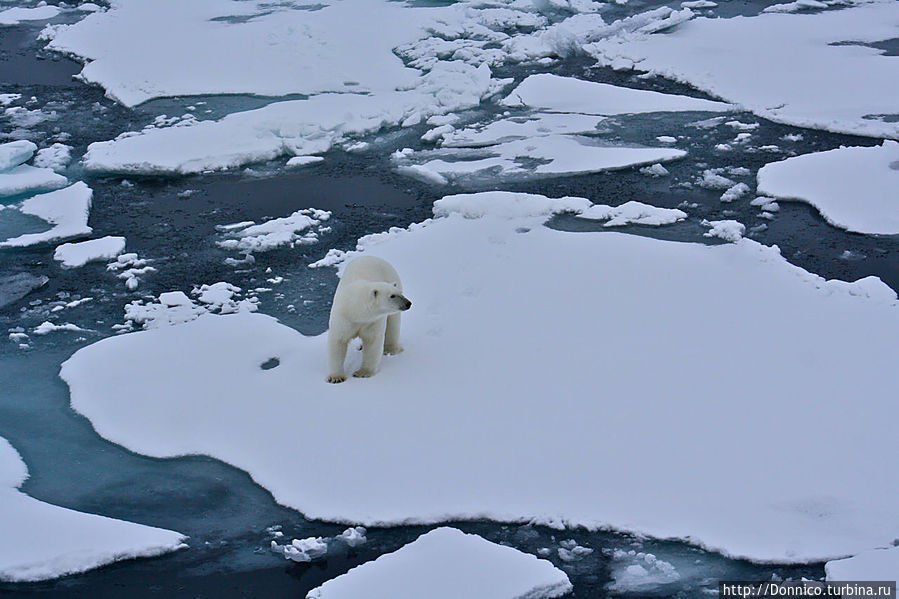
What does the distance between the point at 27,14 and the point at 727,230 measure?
46.9 feet

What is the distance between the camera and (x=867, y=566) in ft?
13.8

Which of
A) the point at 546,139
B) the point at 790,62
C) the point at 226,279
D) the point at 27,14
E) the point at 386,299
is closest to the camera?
the point at 386,299

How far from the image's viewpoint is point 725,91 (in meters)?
11.7

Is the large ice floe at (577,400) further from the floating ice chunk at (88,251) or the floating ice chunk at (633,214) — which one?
the floating ice chunk at (88,251)

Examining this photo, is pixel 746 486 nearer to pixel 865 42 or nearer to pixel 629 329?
pixel 629 329

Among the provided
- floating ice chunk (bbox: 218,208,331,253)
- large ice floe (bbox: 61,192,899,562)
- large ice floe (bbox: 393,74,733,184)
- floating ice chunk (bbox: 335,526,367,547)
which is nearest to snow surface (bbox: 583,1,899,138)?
large ice floe (bbox: 393,74,733,184)

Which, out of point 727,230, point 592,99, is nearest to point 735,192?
point 727,230

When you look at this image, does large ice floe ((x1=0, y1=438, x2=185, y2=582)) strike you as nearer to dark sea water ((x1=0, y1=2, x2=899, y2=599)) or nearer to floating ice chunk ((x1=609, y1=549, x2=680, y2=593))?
dark sea water ((x1=0, y1=2, x2=899, y2=599))

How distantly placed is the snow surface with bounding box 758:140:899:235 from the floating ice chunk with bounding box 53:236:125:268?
584cm

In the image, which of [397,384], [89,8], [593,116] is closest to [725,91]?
[593,116]

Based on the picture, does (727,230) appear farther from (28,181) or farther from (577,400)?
(28,181)

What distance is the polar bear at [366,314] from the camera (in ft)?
18.6

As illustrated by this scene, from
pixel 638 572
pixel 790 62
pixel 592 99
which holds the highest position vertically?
pixel 790 62

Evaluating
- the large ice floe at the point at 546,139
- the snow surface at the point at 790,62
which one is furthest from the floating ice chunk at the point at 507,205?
the snow surface at the point at 790,62
